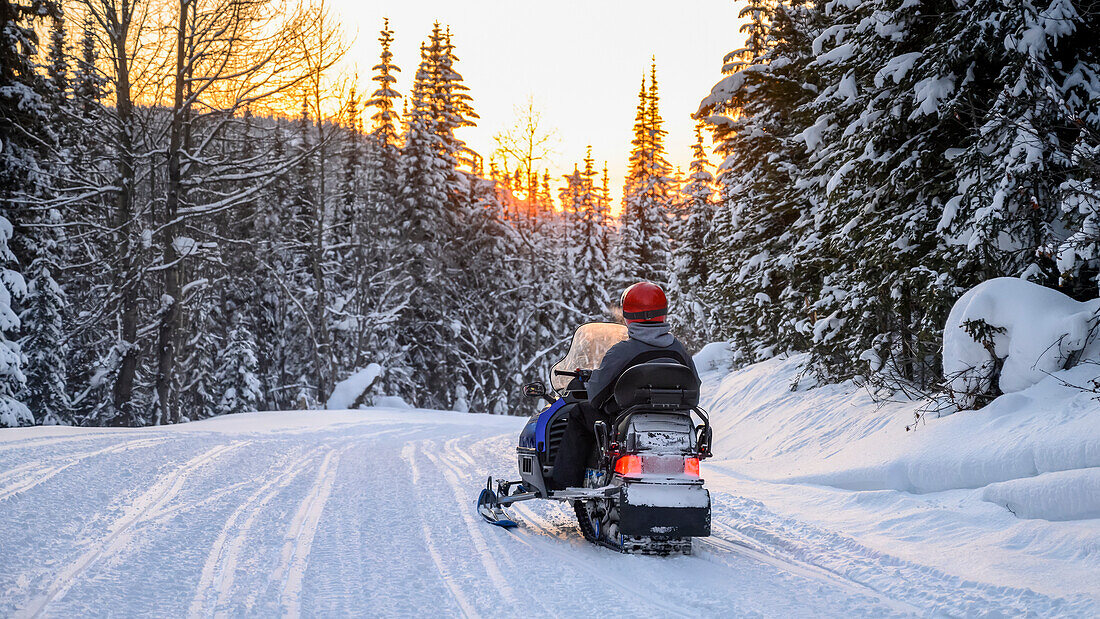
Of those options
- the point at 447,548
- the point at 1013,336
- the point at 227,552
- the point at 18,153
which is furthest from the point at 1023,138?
the point at 18,153

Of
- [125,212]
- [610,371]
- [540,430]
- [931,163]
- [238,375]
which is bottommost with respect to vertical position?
[540,430]

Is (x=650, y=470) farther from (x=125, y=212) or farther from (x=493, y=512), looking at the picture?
(x=125, y=212)

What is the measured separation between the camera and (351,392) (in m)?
26.2

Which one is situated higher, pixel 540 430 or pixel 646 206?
pixel 646 206

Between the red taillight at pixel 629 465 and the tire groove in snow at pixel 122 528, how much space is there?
3334 mm

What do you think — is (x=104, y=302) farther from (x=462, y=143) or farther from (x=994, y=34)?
(x=462, y=143)

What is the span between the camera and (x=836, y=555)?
200 inches

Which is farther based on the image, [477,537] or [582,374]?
[582,374]

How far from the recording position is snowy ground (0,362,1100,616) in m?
3.88

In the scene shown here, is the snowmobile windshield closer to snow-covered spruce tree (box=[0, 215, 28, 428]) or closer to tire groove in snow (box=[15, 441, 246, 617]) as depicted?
tire groove in snow (box=[15, 441, 246, 617])

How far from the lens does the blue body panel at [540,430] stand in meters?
6.01

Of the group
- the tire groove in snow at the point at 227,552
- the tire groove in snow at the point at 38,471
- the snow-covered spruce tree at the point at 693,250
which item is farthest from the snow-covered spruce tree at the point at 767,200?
the tire groove in snow at the point at 38,471

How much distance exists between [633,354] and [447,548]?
6.36 ft

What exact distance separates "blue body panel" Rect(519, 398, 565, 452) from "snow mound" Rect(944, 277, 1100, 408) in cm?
466
